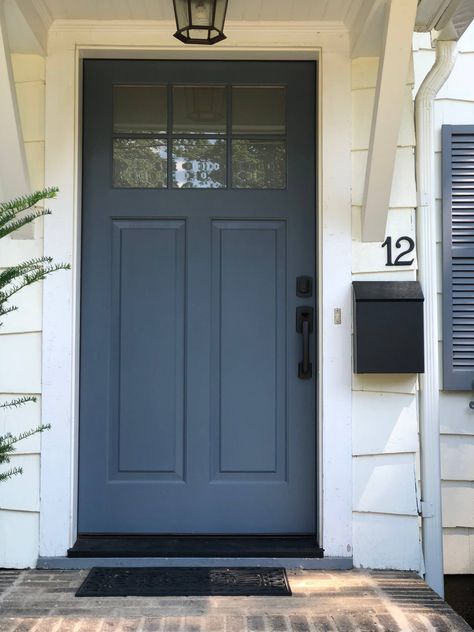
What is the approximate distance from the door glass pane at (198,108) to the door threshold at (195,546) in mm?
1839

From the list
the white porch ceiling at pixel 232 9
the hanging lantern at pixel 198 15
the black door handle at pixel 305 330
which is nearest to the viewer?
the hanging lantern at pixel 198 15

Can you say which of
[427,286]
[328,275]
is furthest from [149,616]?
[427,286]

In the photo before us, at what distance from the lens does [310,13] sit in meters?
2.95

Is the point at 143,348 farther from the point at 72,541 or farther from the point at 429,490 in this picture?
the point at 429,490

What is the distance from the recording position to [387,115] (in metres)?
2.73

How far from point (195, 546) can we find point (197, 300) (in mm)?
1076

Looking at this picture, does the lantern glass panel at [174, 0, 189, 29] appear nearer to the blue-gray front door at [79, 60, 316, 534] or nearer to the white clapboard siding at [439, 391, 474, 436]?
the blue-gray front door at [79, 60, 316, 534]

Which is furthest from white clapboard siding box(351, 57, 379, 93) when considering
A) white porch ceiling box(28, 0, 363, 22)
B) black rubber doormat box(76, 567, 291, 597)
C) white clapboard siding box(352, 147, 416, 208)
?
black rubber doormat box(76, 567, 291, 597)

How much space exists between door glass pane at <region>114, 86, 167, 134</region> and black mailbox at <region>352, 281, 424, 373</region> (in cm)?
121

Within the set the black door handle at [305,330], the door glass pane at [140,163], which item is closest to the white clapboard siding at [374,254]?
the black door handle at [305,330]

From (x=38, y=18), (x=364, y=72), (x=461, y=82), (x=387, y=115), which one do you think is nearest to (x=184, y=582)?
(x=387, y=115)

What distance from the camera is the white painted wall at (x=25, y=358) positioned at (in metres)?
2.93

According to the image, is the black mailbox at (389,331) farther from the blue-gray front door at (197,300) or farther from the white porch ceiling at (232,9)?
the white porch ceiling at (232,9)

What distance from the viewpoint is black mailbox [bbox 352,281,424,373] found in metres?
2.89
